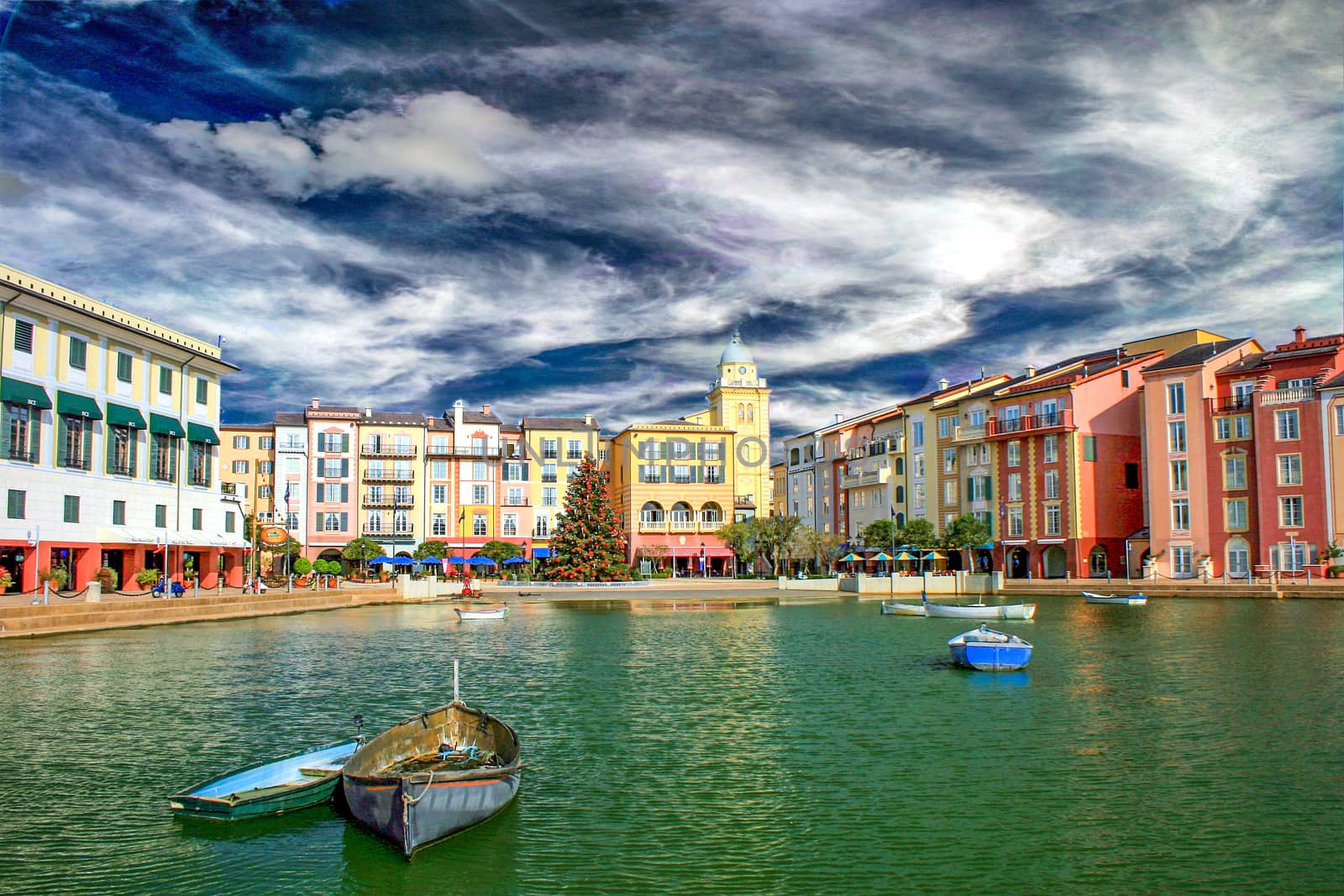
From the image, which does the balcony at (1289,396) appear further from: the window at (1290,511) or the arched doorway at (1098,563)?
the arched doorway at (1098,563)

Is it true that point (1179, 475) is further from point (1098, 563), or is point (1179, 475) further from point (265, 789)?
point (265, 789)

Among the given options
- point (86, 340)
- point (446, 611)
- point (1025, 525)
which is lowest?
point (446, 611)

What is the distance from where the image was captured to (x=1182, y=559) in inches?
2576

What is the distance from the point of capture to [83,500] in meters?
45.8

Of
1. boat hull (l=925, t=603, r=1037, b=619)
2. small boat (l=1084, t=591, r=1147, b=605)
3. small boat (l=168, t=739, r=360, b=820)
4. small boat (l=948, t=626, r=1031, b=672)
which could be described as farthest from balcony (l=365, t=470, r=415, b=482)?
small boat (l=168, t=739, r=360, b=820)

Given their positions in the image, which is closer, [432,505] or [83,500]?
[83,500]

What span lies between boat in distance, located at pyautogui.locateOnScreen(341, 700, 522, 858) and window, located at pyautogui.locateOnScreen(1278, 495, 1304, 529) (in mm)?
57956

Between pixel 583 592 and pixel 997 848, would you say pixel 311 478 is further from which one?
pixel 997 848

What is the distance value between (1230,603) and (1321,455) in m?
13.0

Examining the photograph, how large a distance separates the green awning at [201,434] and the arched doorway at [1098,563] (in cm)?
5650

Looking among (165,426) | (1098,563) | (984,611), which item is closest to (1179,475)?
(1098,563)

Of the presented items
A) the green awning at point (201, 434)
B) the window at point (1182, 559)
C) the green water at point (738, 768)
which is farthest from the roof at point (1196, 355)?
the green awning at point (201, 434)

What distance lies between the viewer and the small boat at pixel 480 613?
5000 cm

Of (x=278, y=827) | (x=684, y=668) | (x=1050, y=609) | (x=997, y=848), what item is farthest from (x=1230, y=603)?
Answer: (x=278, y=827)
